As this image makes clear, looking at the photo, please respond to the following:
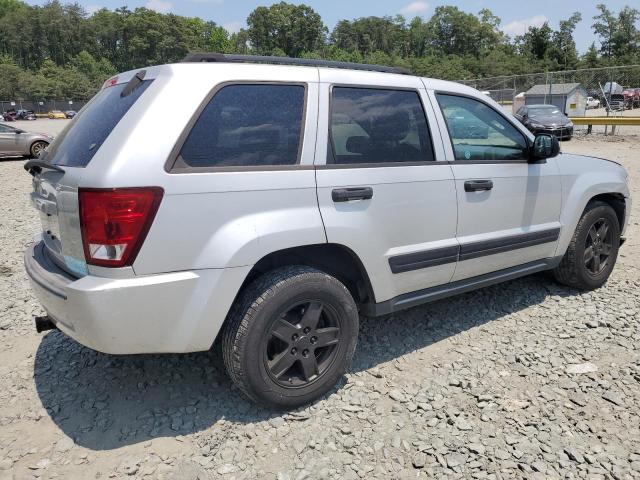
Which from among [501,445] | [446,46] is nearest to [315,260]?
[501,445]

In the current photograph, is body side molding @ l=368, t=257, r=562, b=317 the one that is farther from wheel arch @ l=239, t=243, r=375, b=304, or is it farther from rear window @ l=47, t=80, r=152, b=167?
rear window @ l=47, t=80, r=152, b=167

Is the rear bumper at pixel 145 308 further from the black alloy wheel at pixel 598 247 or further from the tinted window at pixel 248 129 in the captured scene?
the black alloy wheel at pixel 598 247

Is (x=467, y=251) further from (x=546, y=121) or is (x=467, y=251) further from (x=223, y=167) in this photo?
(x=546, y=121)

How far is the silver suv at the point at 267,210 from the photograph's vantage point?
227cm

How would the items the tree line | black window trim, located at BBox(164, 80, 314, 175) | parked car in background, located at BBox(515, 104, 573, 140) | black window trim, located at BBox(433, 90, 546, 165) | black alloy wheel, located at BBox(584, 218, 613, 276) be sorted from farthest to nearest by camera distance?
the tree line → parked car in background, located at BBox(515, 104, 573, 140) → black alloy wheel, located at BBox(584, 218, 613, 276) → black window trim, located at BBox(433, 90, 546, 165) → black window trim, located at BBox(164, 80, 314, 175)

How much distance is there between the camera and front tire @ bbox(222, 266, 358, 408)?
8.32ft

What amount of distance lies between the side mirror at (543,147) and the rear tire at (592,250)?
2.83ft

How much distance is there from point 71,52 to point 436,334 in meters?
147

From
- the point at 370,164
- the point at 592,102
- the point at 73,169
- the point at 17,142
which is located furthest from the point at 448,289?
the point at 592,102

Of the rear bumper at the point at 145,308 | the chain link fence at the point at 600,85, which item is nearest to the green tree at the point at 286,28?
the chain link fence at the point at 600,85

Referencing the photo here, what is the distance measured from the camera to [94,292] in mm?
2209

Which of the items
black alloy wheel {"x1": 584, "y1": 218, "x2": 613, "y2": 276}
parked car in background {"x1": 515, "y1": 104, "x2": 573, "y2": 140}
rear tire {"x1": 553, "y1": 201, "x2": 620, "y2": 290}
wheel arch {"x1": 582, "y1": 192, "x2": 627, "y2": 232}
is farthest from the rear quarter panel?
parked car in background {"x1": 515, "y1": 104, "x2": 573, "y2": 140}

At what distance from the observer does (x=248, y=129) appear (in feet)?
8.41

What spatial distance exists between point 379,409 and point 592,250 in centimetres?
271
